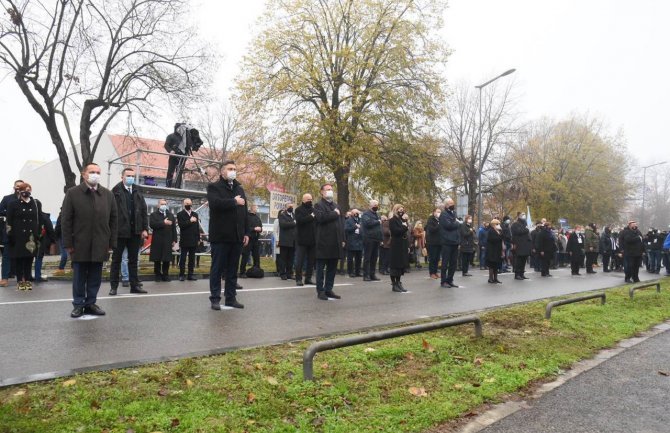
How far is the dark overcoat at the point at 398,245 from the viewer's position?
11.1m

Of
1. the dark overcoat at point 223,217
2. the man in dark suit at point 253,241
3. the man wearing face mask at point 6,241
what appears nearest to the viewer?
the dark overcoat at point 223,217

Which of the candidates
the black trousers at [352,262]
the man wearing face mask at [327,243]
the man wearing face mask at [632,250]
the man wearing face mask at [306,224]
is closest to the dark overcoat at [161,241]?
the man wearing face mask at [306,224]

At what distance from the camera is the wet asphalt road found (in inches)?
192

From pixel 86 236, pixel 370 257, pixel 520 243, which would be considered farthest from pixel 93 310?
pixel 520 243

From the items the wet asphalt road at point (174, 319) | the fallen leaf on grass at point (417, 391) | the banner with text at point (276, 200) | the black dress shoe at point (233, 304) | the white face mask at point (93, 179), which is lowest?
the fallen leaf on grass at point (417, 391)

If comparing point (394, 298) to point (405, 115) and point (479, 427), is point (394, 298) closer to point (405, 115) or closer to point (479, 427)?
point (479, 427)

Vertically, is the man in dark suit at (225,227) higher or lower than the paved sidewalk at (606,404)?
higher

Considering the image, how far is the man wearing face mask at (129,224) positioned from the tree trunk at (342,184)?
14.5 meters

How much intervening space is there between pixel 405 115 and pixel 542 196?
61.4 ft

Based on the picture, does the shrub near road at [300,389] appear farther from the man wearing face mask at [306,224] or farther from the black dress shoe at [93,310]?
the man wearing face mask at [306,224]

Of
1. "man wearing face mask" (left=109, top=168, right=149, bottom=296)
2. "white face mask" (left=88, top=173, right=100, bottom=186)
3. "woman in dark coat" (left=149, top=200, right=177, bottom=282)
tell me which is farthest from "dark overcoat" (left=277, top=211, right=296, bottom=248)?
"white face mask" (left=88, top=173, right=100, bottom=186)

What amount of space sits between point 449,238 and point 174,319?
7931 mm

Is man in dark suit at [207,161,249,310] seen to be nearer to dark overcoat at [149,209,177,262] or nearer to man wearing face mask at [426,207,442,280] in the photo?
dark overcoat at [149,209,177,262]

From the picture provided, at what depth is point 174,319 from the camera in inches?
270
